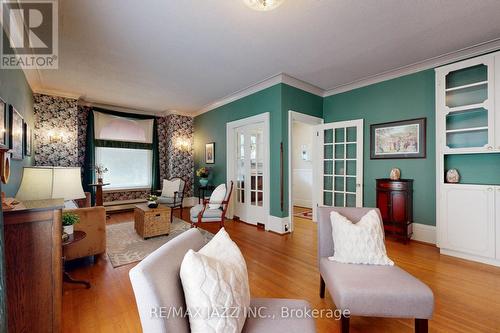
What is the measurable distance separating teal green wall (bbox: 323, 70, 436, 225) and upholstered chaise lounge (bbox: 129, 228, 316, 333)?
325 centimetres

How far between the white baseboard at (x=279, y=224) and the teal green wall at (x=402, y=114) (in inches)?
58.9

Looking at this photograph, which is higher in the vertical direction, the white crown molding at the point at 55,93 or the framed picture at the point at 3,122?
the white crown molding at the point at 55,93

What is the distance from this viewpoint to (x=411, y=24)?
7.89ft

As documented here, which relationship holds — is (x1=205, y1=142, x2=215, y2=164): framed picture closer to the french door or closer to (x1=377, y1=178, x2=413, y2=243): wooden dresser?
the french door

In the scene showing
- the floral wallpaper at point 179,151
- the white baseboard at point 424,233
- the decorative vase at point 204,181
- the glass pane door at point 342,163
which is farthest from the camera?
the floral wallpaper at point 179,151

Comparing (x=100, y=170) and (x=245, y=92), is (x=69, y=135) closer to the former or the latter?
(x=100, y=170)

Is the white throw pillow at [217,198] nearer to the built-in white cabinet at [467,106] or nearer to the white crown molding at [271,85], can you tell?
the white crown molding at [271,85]

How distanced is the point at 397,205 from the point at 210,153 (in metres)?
4.13

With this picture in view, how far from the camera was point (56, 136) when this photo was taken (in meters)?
4.48

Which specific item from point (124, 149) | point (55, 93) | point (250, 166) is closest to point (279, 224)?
point (250, 166)

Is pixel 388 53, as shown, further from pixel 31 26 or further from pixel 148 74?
pixel 31 26

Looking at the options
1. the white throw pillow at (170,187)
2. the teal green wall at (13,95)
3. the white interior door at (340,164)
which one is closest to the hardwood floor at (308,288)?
the white interior door at (340,164)

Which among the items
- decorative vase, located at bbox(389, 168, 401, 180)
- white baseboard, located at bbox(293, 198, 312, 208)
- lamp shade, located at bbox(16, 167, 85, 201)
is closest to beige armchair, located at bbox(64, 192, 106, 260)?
lamp shade, located at bbox(16, 167, 85, 201)

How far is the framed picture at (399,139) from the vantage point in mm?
3383
